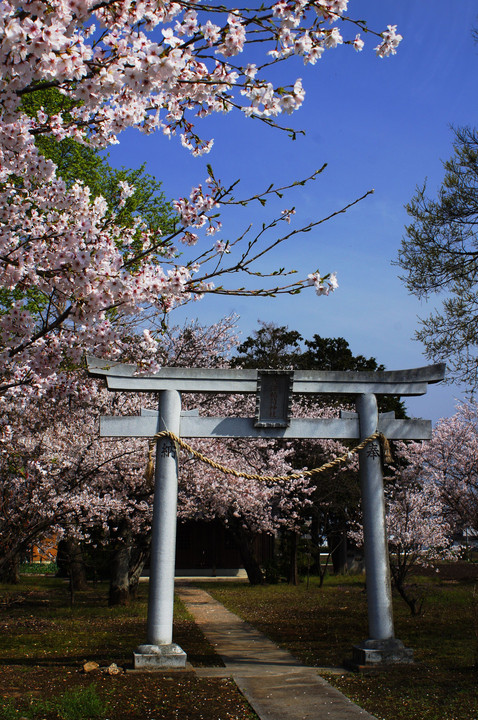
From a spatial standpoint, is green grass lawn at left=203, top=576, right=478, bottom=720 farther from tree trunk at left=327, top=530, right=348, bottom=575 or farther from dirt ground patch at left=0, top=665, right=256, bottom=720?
tree trunk at left=327, top=530, right=348, bottom=575

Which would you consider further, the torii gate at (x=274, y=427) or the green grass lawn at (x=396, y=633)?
the torii gate at (x=274, y=427)

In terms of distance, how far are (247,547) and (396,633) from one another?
11.9 metres

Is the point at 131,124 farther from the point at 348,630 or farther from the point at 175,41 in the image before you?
the point at 348,630

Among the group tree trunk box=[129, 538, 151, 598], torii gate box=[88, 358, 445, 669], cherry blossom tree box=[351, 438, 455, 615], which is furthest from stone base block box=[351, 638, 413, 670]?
tree trunk box=[129, 538, 151, 598]

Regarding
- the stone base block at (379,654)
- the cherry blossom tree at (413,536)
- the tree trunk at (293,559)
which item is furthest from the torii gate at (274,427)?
the tree trunk at (293,559)

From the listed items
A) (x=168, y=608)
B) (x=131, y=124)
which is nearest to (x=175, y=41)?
(x=131, y=124)

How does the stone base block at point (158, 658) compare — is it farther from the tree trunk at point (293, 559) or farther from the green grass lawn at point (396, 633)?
the tree trunk at point (293, 559)

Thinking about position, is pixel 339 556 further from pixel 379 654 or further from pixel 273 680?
pixel 273 680

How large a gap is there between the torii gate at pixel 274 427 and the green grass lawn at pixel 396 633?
0.69m

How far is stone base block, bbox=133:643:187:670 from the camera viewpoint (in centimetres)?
754

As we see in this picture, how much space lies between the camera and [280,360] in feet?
89.4

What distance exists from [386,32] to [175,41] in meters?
1.67

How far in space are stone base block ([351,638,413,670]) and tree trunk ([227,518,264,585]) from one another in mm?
13887

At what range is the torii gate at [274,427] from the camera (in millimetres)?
8039
